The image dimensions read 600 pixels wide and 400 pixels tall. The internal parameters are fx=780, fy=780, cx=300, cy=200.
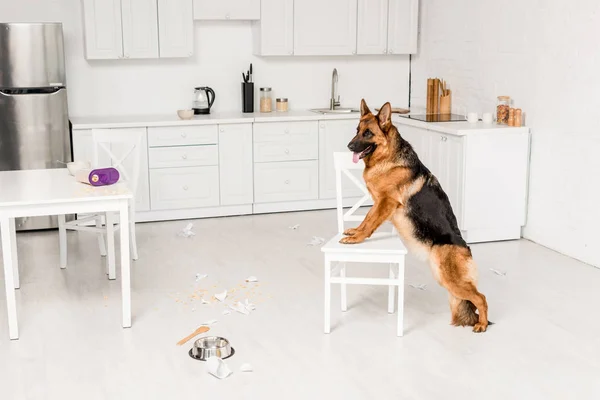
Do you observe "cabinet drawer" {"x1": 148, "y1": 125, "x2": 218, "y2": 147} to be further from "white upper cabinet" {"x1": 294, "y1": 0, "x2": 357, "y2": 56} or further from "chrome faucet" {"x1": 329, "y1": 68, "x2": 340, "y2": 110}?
→ "chrome faucet" {"x1": 329, "y1": 68, "x2": 340, "y2": 110}

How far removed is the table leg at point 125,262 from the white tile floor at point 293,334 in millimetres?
83

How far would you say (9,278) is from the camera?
3766mm

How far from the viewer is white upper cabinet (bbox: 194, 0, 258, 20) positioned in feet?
20.9

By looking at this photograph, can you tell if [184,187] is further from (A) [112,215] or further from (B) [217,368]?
(B) [217,368]

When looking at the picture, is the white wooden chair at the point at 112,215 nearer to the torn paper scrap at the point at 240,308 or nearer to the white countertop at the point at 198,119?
the white countertop at the point at 198,119

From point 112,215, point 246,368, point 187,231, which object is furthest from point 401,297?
point 187,231

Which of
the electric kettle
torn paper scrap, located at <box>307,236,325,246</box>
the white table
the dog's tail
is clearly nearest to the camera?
the white table

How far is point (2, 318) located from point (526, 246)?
3489 millimetres

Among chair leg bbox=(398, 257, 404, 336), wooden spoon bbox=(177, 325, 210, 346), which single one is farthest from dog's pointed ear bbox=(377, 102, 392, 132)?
wooden spoon bbox=(177, 325, 210, 346)

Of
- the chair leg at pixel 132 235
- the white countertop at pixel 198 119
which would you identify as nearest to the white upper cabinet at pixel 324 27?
the white countertop at pixel 198 119

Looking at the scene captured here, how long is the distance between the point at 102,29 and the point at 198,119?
1.02 m

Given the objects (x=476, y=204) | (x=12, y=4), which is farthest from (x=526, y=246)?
(x=12, y=4)

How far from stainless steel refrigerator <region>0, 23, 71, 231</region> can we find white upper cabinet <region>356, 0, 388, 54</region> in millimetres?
2534

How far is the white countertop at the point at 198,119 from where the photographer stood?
6.04 meters
